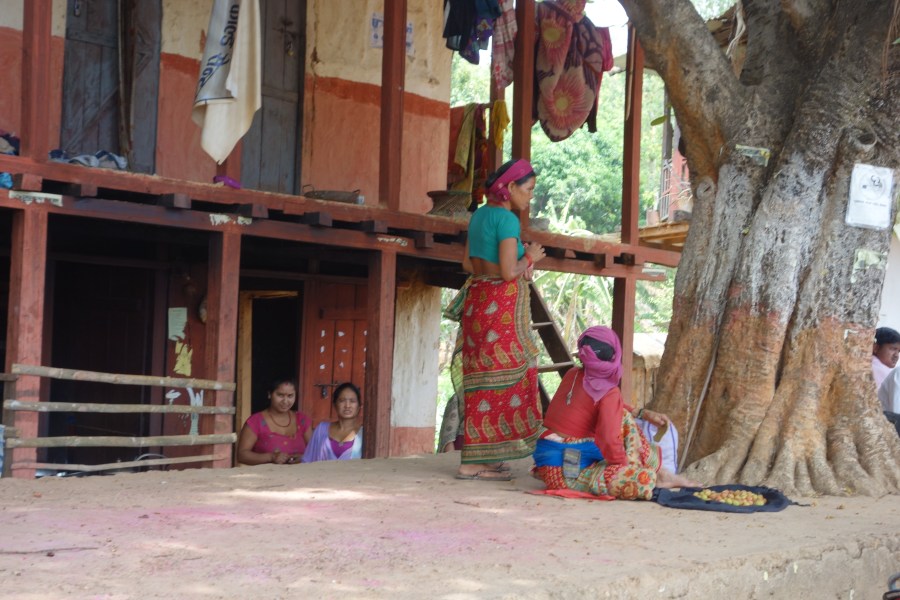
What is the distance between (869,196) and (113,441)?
4690 mm

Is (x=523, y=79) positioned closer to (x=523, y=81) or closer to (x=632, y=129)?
(x=523, y=81)

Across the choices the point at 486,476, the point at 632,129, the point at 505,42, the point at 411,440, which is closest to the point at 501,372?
the point at 486,476

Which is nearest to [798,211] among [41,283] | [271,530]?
[271,530]

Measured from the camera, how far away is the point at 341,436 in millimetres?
7598

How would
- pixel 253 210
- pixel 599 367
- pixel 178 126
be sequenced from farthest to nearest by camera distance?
pixel 178 126 → pixel 253 210 → pixel 599 367

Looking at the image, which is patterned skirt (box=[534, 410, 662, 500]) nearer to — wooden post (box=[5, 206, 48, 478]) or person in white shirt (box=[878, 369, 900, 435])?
person in white shirt (box=[878, 369, 900, 435])

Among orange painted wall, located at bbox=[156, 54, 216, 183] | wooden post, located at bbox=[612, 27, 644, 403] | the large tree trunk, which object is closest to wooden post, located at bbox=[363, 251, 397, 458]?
orange painted wall, located at bbox=[156, 54, 216, 183]

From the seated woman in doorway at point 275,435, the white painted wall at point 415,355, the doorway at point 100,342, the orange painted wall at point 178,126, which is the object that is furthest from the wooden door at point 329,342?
the seated woman in doorway at point 275,435

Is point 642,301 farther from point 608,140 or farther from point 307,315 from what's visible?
point 307,315

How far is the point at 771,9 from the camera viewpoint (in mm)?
6680

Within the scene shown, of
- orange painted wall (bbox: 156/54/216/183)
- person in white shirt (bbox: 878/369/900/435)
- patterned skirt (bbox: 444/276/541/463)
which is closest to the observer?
patterned skirt (bbox: 444/276/541/463)

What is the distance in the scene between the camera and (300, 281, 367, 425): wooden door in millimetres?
10344

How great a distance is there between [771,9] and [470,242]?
8.49 feet

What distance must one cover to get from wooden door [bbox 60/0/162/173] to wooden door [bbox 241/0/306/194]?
3.20 ft
